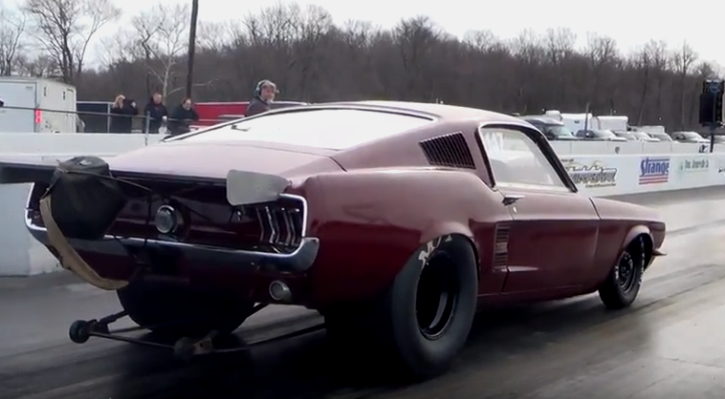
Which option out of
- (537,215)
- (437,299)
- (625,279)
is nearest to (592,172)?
(625,279)

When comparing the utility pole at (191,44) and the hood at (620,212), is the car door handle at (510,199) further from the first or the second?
the utility pole at (191,44)

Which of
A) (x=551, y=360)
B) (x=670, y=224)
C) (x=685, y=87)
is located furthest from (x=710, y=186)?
(x=685, y=87)

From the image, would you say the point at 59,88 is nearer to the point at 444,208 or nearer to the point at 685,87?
the point at 444,208

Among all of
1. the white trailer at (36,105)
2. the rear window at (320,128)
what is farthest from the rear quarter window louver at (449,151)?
the white trailer at (36,105)

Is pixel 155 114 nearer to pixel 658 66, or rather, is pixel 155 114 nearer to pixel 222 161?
pixel 222 161

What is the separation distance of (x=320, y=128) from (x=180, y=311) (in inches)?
53.0

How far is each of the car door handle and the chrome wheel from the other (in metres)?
0.64

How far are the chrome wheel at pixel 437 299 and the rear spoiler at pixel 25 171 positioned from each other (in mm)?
1967

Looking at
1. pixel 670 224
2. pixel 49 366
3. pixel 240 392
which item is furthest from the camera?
pixel 670 224

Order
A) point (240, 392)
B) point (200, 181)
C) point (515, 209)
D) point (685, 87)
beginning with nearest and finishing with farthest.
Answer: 1. point (200, 181)
2. point (240, 392)
3. point (515, 209)
4. point (685, 87)

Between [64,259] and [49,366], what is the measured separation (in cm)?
95

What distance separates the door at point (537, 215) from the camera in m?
5.91

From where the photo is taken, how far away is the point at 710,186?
89.9 ft

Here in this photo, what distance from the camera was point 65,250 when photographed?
187 inches
